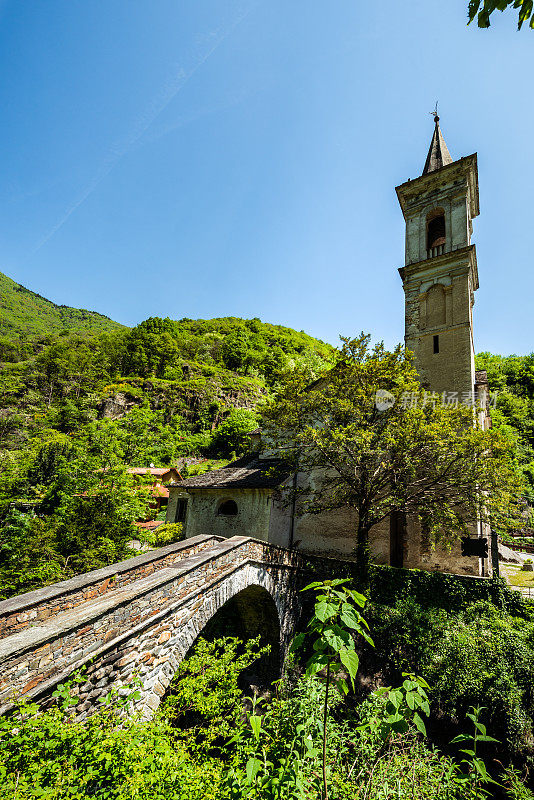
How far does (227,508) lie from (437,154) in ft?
75.1

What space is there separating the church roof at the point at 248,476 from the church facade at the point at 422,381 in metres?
0.06

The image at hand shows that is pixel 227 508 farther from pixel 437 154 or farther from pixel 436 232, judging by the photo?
pixel 437 154

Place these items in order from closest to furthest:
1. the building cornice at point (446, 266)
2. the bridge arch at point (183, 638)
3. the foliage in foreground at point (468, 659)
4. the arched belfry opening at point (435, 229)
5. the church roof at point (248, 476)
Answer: the bridge arch at point (183, 638)
the foliage in foreground at point (468, 659)
the church roof at point (248, 476)
the building cornice at point (446, 266)
the arched belfry opening at point (435, 229)

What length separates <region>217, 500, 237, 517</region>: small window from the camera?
17.0 metres

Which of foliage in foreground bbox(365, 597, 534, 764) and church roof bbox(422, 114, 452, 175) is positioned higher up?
church roof bbox(422, 114, 452, 175)

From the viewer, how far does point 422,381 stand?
17266mm

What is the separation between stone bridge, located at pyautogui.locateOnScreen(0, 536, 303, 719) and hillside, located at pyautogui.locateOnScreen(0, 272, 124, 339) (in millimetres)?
109518

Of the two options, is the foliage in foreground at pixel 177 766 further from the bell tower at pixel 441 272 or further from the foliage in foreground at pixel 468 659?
the bell tower at pixel 441 272

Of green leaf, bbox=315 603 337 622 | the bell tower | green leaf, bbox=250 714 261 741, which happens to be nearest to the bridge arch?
green leaf, bbox=250 714 261 741

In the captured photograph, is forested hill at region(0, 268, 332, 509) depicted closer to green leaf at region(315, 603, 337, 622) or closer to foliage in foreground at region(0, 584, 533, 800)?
foliage in foreground at region(0, 584, 533, 800)

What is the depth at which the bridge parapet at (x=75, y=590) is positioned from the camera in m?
6.53

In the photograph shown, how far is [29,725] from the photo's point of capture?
3.86 metres

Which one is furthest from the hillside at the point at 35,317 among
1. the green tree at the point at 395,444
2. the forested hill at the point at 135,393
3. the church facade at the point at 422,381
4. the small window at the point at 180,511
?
the green tree at the point at 395,444

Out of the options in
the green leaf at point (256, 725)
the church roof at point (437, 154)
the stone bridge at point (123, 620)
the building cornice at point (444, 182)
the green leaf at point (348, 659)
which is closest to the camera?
the green leaf at point (348, 659)
